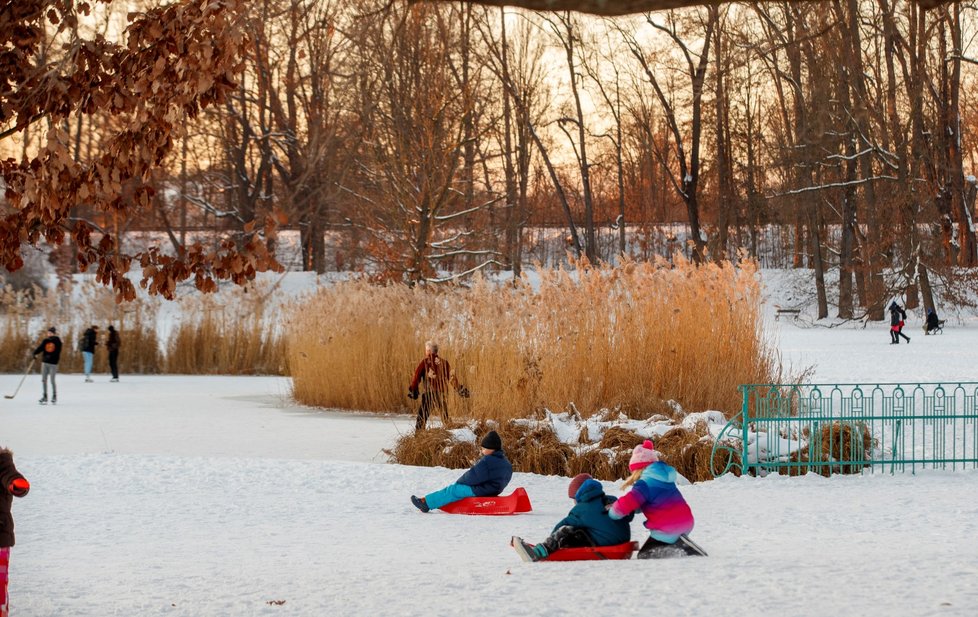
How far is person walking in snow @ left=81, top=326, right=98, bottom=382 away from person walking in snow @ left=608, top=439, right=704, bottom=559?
18403mm

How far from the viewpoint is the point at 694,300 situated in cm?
1421

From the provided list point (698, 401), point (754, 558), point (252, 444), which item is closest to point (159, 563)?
point (754, 558)

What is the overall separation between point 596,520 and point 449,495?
89.5 inches

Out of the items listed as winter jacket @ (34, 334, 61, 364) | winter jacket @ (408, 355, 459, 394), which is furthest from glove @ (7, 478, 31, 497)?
winter jacket @ (34, 334, 61, 364)

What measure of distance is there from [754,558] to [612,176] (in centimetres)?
4868

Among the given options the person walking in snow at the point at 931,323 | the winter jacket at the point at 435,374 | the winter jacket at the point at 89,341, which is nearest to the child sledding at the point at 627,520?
the winter jacket at the point at 435,374

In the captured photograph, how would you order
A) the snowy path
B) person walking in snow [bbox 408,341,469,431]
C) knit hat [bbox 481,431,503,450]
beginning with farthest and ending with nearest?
person walking in snow [bbox 408,341,469,431], knit hat [bbox 481,431,503,450], the snowy path

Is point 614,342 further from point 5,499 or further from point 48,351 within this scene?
point 48,351

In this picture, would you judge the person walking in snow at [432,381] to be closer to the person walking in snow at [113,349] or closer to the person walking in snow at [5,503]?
the person walking in snow at [5,503]

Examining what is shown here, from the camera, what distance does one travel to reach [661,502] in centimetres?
710

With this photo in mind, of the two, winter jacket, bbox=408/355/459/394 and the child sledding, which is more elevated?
winter jacket, bbox=408/355/459/394

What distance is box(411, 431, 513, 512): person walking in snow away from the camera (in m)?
9.39

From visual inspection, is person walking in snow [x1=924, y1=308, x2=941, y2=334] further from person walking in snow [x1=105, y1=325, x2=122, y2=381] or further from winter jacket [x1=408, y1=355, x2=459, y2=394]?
winter jacket [x1=408, y1=355, x2=459, y2=394]

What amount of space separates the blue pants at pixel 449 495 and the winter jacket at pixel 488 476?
0.11 feet
